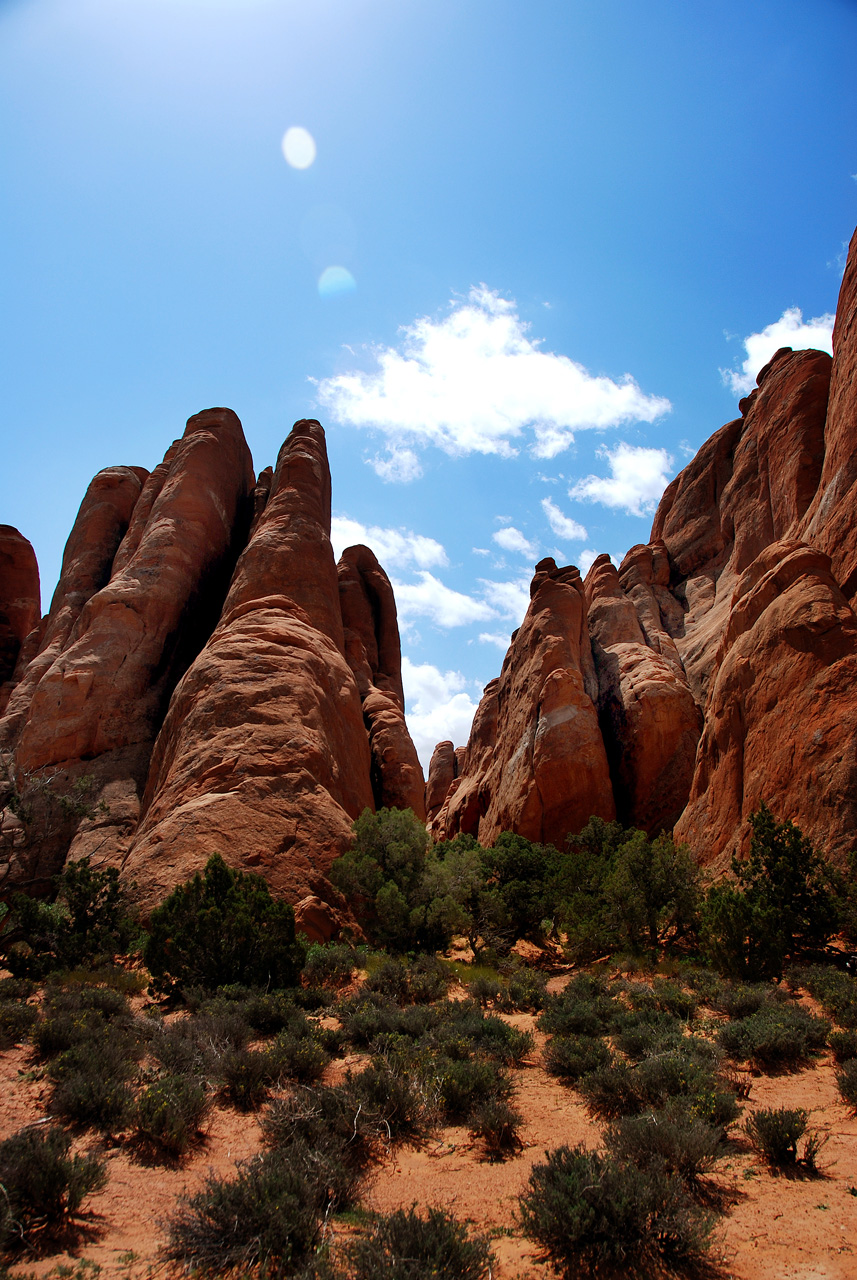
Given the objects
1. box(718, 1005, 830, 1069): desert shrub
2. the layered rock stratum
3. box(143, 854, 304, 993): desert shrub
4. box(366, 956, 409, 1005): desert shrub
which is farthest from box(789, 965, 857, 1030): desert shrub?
box(143, 854, 304, 993): desert shrub

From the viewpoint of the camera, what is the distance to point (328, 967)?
35.9 feet

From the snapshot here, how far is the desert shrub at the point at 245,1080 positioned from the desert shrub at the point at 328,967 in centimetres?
402

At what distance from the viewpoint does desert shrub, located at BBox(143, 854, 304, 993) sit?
9906mm

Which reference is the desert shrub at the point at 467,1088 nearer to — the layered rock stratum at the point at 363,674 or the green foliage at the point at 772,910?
the green foliage at the point at 772,910

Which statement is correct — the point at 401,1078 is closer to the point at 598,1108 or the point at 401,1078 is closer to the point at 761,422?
the point at 598,1108

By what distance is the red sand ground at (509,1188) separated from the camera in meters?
3.95

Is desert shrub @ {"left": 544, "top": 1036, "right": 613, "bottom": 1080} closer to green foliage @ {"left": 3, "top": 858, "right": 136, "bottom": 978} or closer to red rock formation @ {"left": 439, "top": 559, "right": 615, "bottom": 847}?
green foliage @ {"left": 3, "top": 858, "right": 136, "bottom": 978}

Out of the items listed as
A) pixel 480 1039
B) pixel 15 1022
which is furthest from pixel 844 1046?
pixel 15 1022

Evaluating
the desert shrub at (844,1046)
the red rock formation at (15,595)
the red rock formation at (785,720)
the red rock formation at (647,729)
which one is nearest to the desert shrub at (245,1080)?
the desert shrub at (844,1046)

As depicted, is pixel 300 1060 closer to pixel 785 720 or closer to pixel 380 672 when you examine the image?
pixel 785 720

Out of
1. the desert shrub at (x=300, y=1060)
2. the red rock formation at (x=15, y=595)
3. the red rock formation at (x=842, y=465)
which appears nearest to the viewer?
the desert shrub at (x=300, y=1060)

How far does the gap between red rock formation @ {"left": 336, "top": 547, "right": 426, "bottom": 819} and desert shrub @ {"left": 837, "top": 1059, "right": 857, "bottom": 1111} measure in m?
16.4

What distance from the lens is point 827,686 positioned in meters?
14.5

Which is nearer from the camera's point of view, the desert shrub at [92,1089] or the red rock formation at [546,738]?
the desert shrub at [92,1089]
